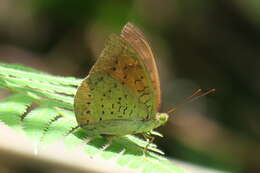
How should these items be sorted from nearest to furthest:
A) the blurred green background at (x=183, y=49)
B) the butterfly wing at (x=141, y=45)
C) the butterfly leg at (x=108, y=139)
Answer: the butterfly leg at (x=108, y=139), the butterfly wing at (x=141, y=45), the blurred green background at (x=183, y=49)

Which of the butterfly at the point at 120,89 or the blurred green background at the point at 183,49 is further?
the blurred green background at the point at 183,49

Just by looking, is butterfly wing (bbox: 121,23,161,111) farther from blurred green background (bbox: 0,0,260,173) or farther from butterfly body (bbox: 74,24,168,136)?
blurred green background (bbox: 0,0,260,173)

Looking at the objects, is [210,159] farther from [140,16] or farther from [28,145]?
[28,145]

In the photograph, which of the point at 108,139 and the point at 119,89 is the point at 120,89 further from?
the point at 108,139

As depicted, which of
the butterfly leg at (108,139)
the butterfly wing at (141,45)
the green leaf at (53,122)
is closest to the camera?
the green leaf at (53,122)

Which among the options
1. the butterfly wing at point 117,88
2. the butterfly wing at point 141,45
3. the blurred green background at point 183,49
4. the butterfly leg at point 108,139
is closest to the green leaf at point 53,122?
the butterfly leg at point 108,139

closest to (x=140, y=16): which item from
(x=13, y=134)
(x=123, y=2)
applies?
Result: (x=123, y=2)

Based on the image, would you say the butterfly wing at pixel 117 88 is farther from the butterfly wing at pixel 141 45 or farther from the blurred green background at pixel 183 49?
the blurred green background at pixel 183 49
